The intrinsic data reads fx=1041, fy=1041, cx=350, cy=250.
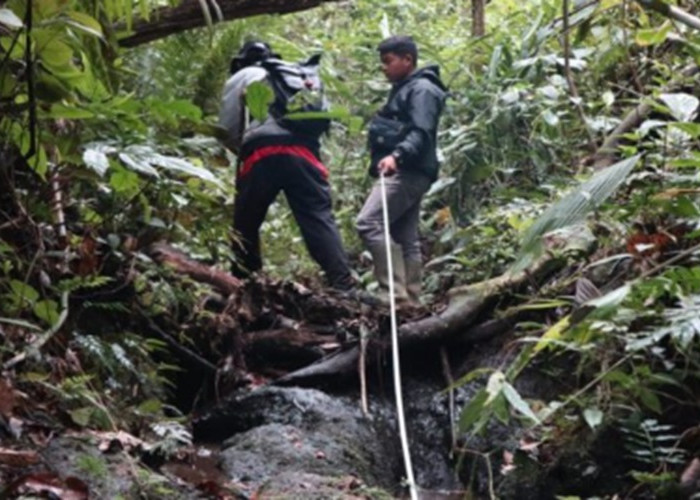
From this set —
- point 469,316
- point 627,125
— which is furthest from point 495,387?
point 627,125

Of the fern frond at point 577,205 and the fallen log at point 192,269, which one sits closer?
the fern frond at point 577,205

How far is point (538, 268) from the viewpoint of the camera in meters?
5.25

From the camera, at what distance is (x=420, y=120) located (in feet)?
21.4

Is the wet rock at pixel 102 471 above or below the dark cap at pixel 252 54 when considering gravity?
below

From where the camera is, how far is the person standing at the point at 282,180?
6.60 m

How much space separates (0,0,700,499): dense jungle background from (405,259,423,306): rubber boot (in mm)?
96

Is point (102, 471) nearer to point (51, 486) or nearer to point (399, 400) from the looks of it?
point (51, 486)

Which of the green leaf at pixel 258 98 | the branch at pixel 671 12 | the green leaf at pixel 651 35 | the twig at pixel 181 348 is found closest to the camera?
the branch at pixel 671 12

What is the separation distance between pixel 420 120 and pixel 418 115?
0.13 ft

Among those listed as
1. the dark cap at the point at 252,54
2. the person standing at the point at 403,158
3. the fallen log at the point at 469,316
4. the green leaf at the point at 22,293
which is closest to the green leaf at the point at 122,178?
the green leaf at the point at 22,293

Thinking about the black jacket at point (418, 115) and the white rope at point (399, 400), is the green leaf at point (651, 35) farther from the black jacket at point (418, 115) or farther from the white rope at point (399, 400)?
the black jacket at point (418, 115)

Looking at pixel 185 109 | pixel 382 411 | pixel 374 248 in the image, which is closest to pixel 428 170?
pixel 374 248

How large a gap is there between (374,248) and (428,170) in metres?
0.61


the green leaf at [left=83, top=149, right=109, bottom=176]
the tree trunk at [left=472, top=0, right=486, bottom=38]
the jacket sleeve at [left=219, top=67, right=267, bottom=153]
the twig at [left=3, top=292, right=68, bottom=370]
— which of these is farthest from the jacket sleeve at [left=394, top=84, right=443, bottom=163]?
the green leaf at [left=83, top=149, right=109, bottom=176]
